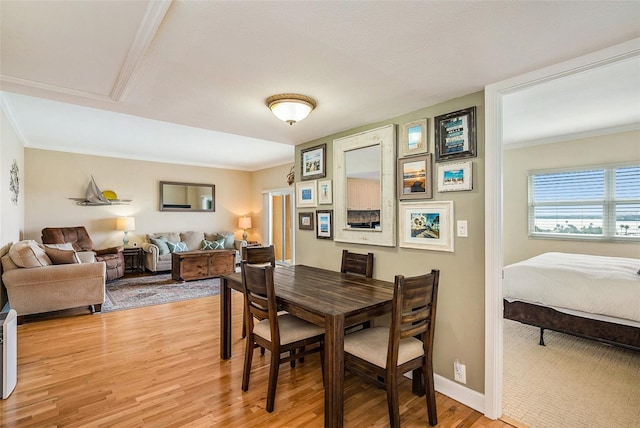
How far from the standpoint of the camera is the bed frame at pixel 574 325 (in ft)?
8.97

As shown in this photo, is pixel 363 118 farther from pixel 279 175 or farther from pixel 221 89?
pixel 279 175

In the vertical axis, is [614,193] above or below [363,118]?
below

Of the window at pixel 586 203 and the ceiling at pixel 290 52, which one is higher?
the ceiling at pixel 290 52

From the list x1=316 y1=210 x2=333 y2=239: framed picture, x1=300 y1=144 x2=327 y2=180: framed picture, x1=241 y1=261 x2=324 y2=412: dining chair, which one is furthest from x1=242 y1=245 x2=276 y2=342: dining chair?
x1=241 y1=261 x2=324 y2=412: dining chair

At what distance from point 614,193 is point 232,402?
5.57 metres

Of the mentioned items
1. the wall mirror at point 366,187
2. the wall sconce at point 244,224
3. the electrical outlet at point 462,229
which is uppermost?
the wall mirror at point 366,187

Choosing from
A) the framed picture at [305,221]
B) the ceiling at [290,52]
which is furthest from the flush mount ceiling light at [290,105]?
the framed picture at [305,221]

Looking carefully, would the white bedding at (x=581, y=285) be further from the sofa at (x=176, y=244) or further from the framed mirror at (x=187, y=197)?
the framed mirror at (x=187, y=197)

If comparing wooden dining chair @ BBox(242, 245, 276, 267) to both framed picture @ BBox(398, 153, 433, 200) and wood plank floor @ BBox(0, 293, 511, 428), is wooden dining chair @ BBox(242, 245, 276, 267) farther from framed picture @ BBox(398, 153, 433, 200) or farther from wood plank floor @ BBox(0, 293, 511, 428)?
framed picture @ BBox(398, 153, 433, 200)

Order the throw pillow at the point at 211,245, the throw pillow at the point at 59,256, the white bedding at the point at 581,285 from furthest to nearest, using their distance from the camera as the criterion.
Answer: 1. the throw pillow at the point at 211,245
2. the throw pillow at the point at 59,256
3. the white bedding at the point at 581,285

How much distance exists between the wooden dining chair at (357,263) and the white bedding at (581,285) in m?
1.81

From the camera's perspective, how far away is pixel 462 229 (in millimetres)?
2277

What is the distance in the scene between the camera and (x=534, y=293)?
3256mm

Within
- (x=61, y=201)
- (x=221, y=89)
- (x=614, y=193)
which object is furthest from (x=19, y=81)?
(x=614, y=193)
